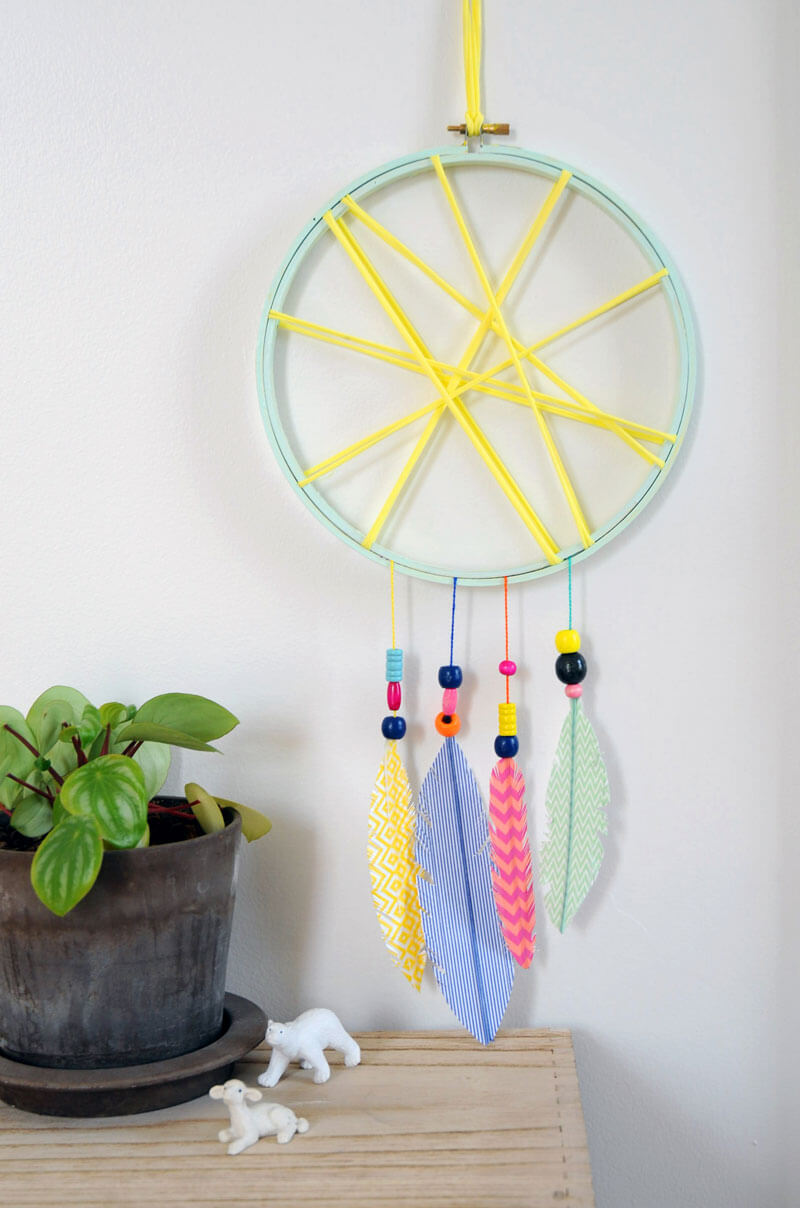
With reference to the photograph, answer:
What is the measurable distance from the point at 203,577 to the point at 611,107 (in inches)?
23.5

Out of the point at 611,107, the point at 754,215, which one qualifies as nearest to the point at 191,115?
the point at 611,107

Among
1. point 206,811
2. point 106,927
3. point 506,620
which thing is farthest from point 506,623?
point 106,927

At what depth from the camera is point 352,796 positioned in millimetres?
1007

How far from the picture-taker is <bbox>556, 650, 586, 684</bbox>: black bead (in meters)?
0.93

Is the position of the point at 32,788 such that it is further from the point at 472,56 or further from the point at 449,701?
the point at 472,56

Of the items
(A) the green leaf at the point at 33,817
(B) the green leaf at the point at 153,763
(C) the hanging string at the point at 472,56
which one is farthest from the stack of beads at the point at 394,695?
(C) the hanging string at the point at 472,56

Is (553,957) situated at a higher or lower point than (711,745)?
lower

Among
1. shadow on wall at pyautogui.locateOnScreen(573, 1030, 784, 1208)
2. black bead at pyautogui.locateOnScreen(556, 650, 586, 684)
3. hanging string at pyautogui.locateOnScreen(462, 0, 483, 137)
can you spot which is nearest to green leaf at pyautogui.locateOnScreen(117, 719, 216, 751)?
black bead at pyautogui.locateOnScreen(556, 650, 586, 684)

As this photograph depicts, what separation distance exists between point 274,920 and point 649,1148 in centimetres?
43

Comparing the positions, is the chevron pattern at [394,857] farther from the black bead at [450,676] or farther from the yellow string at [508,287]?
the yellow string at [508,287]

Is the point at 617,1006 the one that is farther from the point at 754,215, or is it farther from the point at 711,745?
the point at 754,215

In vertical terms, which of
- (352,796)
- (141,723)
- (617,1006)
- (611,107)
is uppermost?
(611,107)

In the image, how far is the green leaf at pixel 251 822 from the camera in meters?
0.93

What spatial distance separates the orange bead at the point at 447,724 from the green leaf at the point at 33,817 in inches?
14.0
